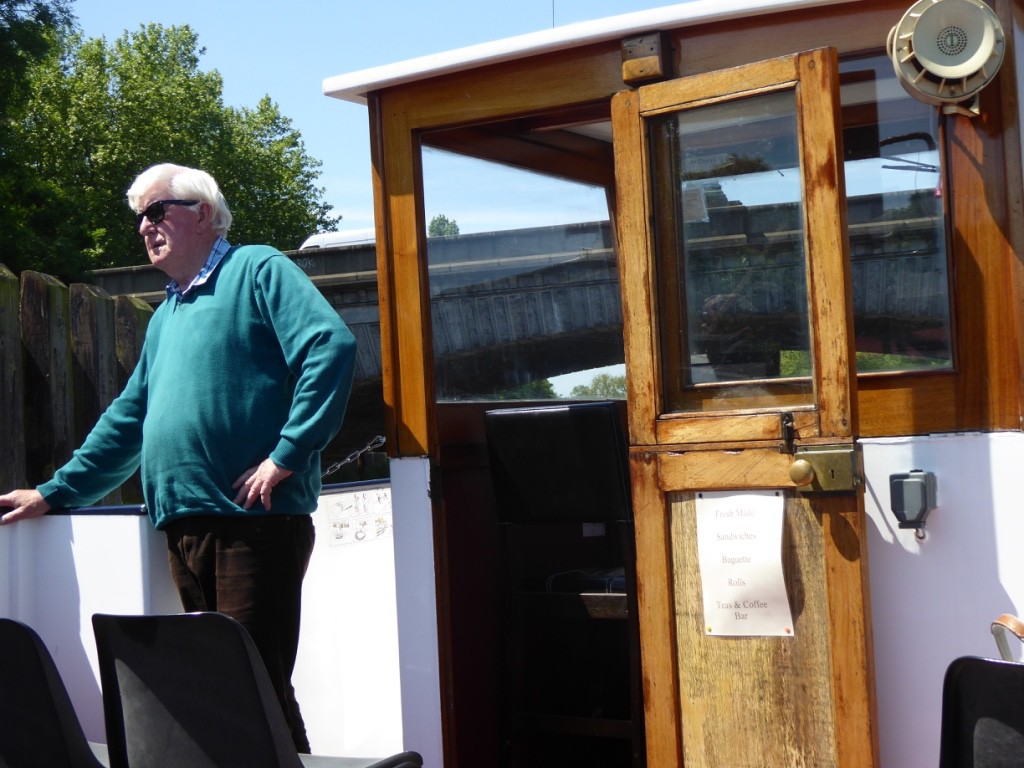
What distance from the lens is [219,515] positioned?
293cm

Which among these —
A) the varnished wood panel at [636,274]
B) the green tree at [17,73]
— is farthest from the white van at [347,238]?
the varnished wood panel at [636,274]

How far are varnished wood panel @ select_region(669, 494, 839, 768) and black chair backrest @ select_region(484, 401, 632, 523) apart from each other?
52cm

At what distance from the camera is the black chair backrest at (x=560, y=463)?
328cm

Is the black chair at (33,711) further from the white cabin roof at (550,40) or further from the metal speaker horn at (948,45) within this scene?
the metal speaker horn at (948,45)

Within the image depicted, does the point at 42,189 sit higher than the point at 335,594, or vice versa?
the point at 42,189

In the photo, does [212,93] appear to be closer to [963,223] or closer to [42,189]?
[42,189]

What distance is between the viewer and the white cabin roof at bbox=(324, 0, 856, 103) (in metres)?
2.78

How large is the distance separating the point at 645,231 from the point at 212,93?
146ft

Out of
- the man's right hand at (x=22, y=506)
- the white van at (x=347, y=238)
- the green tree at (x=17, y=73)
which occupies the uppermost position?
the green tree at (x=17, y=73)

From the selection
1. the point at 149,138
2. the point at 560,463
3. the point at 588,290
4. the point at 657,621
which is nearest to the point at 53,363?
the point at 588,290

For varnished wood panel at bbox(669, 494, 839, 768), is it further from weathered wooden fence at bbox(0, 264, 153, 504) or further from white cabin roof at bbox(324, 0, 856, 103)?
weathered wooden fence at bbox(0, 264, 153, 504)

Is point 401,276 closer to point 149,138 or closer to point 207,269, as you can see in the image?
point 207,269

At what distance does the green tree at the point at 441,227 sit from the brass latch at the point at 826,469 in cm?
131

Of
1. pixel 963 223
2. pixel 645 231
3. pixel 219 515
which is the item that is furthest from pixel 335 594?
pixel 963 223
